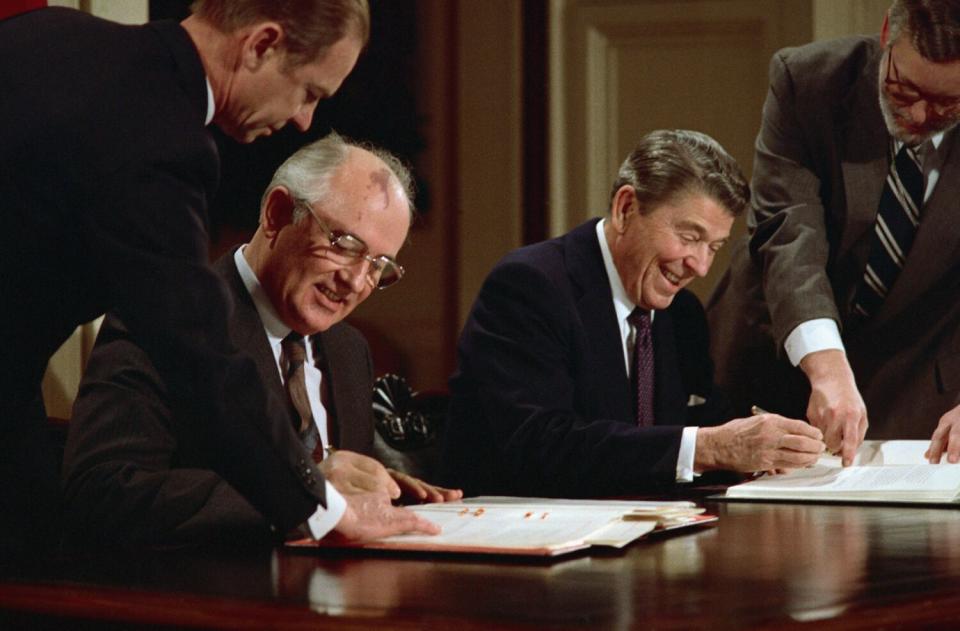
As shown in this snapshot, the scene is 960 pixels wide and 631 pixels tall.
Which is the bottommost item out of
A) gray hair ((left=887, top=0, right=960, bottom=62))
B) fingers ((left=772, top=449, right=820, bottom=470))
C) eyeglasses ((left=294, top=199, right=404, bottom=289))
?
fingers ((left=772, top=449, right=820, bottom=470))

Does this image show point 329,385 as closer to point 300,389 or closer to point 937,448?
point 300,389

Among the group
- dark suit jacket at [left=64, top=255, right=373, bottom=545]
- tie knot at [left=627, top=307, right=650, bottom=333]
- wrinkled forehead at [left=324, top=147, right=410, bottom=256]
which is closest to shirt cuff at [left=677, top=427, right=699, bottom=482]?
tie knot at [left=627, top=307, right=650, bottom=333]

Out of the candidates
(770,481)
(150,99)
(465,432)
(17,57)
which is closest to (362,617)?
(150,99)

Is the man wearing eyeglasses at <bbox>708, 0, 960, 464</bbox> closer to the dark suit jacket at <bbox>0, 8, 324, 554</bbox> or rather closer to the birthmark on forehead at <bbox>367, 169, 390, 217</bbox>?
the birthmark on forehead at <bbox>367, 169, 390, 217</bbox>

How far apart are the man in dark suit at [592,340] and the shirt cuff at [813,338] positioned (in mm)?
249

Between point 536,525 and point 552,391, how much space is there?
0.94m

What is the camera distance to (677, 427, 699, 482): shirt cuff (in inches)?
98.0

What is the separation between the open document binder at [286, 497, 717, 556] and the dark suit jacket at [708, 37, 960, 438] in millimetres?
1092

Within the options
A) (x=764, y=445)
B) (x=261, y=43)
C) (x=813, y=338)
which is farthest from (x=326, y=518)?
(x=813, y=338)

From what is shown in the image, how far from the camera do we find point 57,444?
231 centimetres

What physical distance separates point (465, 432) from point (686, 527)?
3.33 ft

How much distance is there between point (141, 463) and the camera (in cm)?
195

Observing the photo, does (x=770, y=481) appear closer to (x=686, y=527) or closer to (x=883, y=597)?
(x=686, y=527)

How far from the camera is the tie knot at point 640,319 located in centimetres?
287
